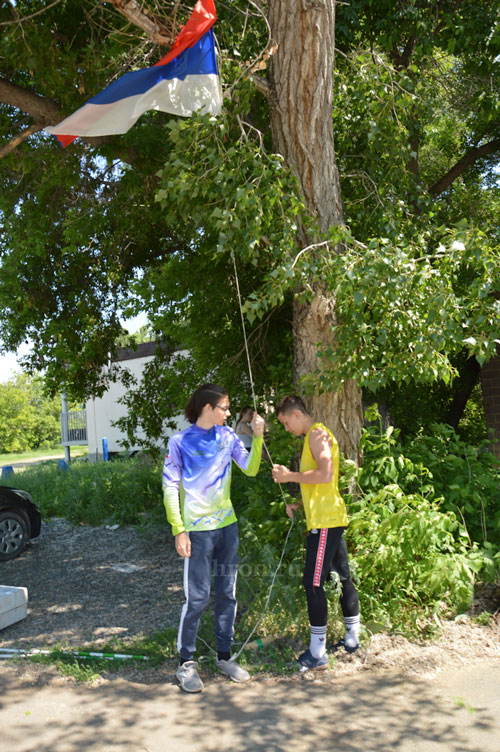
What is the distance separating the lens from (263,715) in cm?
396

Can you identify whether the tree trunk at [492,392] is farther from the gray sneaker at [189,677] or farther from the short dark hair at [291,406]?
the gray sneaker at [189,677]

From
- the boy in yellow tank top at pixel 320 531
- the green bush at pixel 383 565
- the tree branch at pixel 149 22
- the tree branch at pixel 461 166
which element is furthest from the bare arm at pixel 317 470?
the tree branch at pixel 461 166

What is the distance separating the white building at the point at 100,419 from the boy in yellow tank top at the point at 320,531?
68.6 ft

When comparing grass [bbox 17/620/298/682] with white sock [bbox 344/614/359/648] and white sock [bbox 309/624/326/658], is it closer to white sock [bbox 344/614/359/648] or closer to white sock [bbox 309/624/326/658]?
white sock [bbox 309/624/326/658]

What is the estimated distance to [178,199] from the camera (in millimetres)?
5723

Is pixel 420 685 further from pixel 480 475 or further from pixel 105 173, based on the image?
pixel 105 173

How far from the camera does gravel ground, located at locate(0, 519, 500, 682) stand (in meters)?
4.70

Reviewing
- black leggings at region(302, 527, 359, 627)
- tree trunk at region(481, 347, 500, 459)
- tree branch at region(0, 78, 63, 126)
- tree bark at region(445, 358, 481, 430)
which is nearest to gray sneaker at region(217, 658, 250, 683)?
black leggings at region(302, 527, 359, 627)

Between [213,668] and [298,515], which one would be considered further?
[298,515]

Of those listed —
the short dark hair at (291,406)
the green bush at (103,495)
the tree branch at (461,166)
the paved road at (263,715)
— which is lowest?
the paved road at (263,715)

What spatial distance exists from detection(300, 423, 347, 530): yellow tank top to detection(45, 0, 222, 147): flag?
10.2 feet

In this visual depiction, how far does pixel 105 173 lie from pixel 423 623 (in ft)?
29.6

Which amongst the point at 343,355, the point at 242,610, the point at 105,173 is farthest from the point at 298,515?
the point at 105,173

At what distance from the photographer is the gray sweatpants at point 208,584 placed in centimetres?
445
